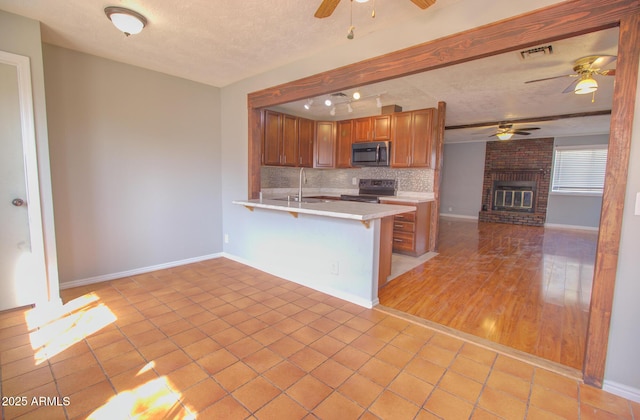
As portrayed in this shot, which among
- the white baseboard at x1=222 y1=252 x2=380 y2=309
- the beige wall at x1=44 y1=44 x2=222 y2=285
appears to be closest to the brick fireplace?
the white baseboard at x1=222 y1=252 x2=380 y2=309

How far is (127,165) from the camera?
3.49m

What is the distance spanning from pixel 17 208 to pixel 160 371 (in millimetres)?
2099

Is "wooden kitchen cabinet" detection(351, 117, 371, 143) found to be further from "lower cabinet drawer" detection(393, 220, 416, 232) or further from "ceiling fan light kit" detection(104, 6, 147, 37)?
"ceiling fan light kit" detection(104, 6, 147, 37)

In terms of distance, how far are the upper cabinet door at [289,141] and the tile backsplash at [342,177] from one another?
14.3 inches

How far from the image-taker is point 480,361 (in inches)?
79.4

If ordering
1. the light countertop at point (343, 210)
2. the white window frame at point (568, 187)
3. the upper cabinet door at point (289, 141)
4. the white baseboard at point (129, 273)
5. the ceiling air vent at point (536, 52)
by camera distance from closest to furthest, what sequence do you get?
the light countertop at point (343, 210) → the ceiling air vent at point (536, 52) → the white baseboard at point (129, 273) → the upper cabinet door at point (289, 141) → the white window frame at point (568, 187)

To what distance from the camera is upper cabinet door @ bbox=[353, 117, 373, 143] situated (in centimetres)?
530

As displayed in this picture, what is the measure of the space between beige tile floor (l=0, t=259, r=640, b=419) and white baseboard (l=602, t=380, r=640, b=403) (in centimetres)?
4

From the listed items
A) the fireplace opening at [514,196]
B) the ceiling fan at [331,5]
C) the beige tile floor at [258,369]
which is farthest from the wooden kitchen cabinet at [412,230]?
the fireplace opening at [514,196]

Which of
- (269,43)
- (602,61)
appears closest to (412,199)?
(602,61)

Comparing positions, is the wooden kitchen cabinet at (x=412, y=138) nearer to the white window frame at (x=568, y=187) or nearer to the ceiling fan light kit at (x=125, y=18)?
the ceiling fan light kit at (x=125, y=18)

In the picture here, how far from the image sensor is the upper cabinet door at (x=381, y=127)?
5.07m

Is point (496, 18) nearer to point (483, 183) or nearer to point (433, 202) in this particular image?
point (433, 202)

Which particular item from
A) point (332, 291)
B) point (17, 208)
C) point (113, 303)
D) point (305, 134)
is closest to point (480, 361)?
point (332, 291)
